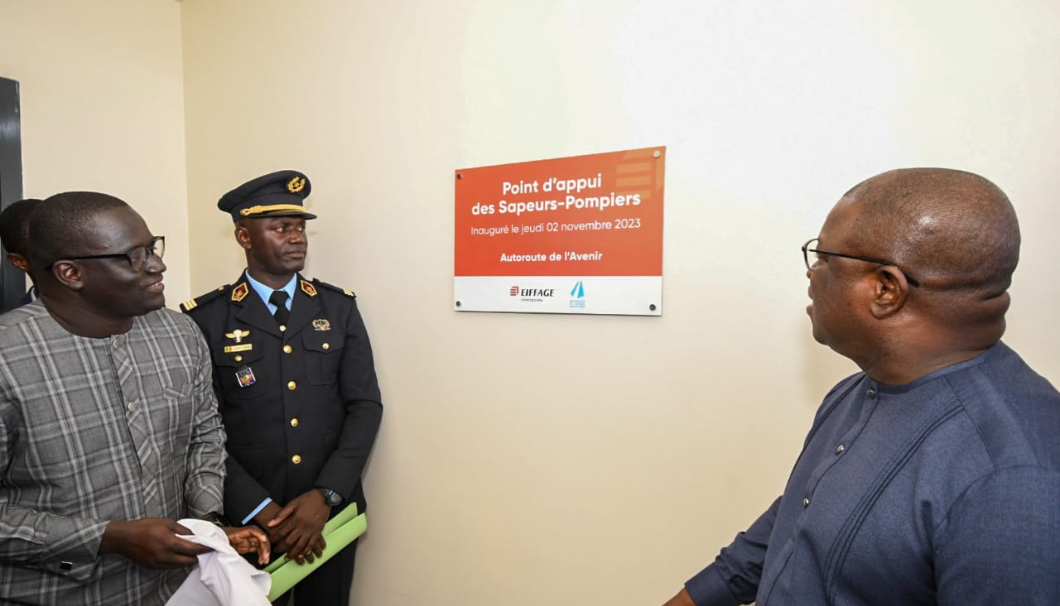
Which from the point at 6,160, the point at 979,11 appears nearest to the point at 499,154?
the point at 979,11

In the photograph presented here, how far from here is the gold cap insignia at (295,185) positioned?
182cm

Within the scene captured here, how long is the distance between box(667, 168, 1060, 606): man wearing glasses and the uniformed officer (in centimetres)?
132

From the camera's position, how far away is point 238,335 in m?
1.69

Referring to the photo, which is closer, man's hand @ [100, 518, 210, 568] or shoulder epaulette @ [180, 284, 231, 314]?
man's hand @ [100, 518, 210, 568]

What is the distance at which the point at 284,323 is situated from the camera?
68.9 inches

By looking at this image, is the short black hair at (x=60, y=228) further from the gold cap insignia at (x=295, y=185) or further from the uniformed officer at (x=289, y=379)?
the gold cap insignia at (x=295, y=185)

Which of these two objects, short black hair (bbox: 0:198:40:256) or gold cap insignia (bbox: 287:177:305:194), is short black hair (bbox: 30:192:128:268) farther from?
gold cap insignia (bbox: 287:177:305:194)

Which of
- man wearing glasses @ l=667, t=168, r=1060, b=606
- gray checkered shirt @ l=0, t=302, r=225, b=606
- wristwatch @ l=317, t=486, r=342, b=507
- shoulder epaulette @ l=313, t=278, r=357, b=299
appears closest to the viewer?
man wearing glasses @ l=667, t=168, r=1060, b=606

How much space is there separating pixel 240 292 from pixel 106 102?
3.37 feet

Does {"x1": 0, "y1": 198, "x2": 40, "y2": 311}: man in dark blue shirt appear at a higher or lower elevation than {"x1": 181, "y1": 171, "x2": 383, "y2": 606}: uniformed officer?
higher

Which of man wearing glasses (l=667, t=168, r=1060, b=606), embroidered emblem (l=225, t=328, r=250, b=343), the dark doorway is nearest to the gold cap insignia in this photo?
embroidered emblem (l=225, t=328, r=250, b=343)

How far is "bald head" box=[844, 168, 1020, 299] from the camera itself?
2.27 ft

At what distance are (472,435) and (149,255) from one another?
101 cm

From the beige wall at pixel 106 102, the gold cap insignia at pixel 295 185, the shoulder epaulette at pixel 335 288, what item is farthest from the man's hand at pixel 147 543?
the beige wall at pixel 106 102
